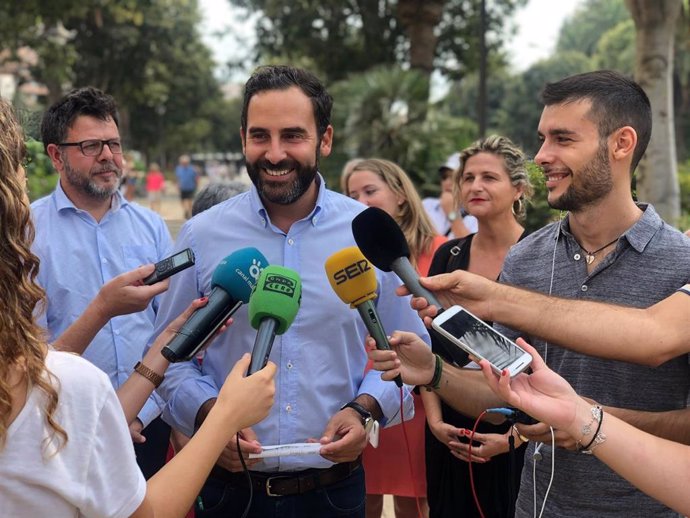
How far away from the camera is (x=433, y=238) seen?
5414 millimetres

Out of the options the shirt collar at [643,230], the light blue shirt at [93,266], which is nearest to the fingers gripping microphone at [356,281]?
the shirt collar at [643,230]

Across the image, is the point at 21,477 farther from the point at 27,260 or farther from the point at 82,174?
the point at 82,174

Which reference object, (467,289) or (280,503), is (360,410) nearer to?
(280,503)

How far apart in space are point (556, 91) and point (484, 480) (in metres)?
2.20

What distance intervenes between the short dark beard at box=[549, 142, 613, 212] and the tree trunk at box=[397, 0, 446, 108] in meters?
17.5

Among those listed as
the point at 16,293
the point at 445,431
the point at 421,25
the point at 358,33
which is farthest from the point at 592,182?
the point at 358,33

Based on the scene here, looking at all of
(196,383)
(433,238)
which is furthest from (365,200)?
(196,383)

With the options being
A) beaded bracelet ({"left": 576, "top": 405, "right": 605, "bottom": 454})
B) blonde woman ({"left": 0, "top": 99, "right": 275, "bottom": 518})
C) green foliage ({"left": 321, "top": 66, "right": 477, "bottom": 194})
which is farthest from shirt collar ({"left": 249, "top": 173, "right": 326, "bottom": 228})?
green foliage ({"left": 321, "top": 66, "right": 477, "bottom": 194})

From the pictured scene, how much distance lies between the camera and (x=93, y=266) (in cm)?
389

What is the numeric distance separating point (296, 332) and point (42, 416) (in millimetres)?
1378

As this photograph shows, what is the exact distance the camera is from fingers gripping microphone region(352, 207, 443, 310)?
2.52 m

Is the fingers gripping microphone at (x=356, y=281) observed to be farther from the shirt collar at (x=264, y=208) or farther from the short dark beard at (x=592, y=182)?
the short dark beard at (x=592, y=182)

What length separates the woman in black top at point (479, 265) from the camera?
13.4 ft

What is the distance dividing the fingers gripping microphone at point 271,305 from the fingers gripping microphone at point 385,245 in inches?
12.2
